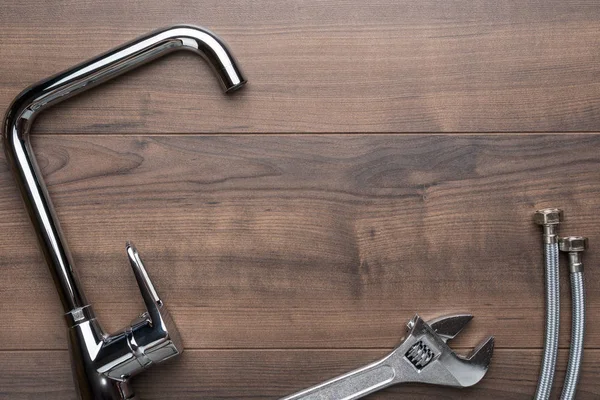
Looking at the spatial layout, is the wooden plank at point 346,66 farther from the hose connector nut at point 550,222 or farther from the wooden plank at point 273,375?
the wooden plank at point 273,375

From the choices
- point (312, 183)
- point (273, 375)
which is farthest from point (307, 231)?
point (273, 375)

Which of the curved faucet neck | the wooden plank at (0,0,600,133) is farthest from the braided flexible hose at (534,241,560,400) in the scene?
the curved faucet neck

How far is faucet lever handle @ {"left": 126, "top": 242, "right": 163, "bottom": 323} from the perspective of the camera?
2.61ft

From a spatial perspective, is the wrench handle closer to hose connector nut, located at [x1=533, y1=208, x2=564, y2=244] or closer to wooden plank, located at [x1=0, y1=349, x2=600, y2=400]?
wooden plank, located at [x1=0, y1=349, x2=600, y2=400]

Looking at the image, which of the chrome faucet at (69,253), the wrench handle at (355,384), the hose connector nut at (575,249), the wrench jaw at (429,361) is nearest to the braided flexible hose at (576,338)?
the hose connector nut at (575,249)

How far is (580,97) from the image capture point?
873 mm

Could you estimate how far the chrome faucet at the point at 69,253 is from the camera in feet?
2.63

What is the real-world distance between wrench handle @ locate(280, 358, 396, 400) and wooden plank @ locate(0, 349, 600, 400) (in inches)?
1.0

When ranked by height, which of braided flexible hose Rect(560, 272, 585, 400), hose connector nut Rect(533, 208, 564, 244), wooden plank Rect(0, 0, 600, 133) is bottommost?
braided flexible hose Rect(560, 272, 585, 400)

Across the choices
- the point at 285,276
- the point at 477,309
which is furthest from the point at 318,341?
the point at 477,309

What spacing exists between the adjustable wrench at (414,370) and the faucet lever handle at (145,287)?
0.20 metres

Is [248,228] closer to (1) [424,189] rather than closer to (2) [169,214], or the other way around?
(2) [169,214]

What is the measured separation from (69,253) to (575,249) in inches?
25.5

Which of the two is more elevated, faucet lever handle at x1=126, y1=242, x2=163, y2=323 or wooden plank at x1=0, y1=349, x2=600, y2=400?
faucet lever handle at x1=126, y1=242, x2=163, y2=323
